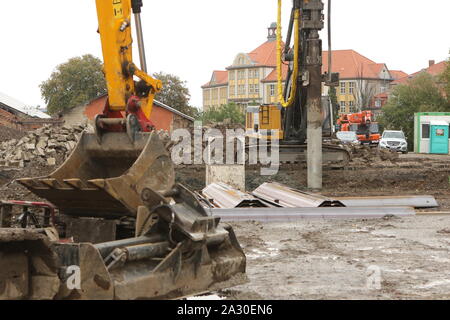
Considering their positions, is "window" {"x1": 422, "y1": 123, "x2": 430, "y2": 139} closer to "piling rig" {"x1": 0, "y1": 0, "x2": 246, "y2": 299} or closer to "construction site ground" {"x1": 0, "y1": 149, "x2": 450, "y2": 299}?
"construction site ground" {"x1": 0, "y1": 149, "x2": 450, "y2": 299}

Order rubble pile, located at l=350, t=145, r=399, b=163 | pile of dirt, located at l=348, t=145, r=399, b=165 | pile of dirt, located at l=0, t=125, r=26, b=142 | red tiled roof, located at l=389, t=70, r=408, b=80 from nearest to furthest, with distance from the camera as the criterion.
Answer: pile of dirt, located at l=348, t=145, r=399, b=165
rubble pile, located at l=350, t=145, r=399, b=163
pile of dirt, located at l=0, t=125, r=26, b=142
red tiled roof, located at l=389, t=70, r=408, b=80

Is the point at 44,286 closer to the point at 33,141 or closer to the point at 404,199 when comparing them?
the point at 404,199

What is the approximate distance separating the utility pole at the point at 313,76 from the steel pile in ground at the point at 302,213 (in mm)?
5035

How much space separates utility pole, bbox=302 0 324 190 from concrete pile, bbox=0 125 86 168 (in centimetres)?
751

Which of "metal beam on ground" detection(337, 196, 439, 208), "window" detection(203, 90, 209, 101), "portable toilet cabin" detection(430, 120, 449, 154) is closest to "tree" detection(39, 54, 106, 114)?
"portable toilet cabin" detection(430, 120, 449, 154)

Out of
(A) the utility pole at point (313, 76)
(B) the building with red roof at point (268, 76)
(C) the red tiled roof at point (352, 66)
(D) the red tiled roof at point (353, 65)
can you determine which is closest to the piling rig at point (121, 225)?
(A) the utility pole at point (313, 76)

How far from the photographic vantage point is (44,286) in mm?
4453

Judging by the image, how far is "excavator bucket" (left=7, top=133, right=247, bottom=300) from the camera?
4457 millimetres

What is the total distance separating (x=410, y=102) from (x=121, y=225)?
216 ft

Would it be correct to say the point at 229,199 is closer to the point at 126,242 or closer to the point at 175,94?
the point at 126,242

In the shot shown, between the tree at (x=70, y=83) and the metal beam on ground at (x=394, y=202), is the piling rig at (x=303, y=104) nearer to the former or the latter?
the metal beam on ground at (x=394, y=202)

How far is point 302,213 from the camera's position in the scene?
38.3 feet

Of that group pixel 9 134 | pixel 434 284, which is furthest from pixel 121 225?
pixel 9 134
